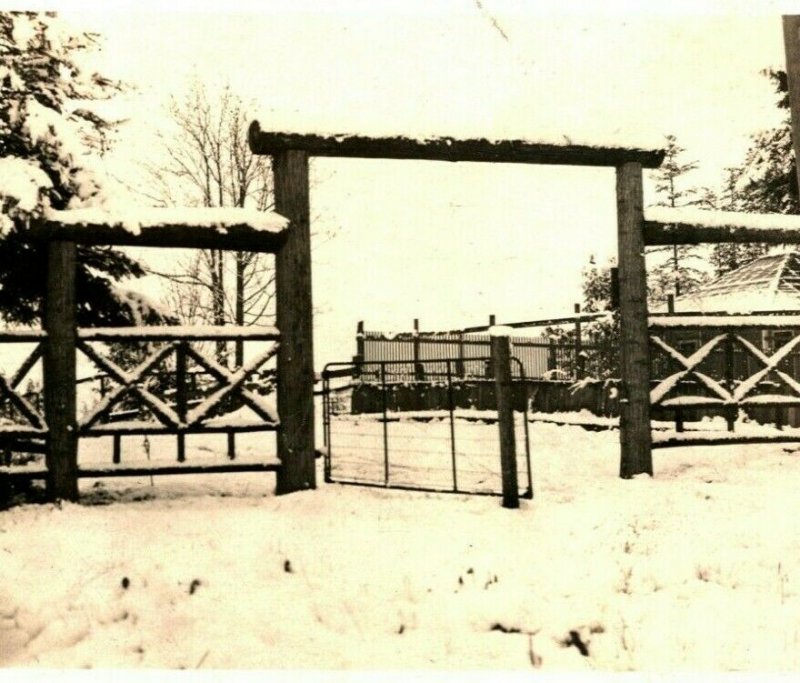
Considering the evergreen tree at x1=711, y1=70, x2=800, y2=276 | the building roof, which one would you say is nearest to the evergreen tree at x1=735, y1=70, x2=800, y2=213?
→ the evergreen tree at x1=711, y1=70, x2=800, y2=276

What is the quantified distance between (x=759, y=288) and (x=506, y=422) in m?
11.2

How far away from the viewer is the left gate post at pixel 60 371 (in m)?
5.37

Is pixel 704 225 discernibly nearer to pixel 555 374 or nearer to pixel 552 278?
pixel 555 374

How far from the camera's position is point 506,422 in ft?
17.6

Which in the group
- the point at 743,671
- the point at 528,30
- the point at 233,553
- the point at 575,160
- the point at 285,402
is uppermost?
the point at 528,30

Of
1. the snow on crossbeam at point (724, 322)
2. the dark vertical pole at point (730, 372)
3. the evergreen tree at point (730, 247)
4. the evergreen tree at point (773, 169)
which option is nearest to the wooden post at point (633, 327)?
the snow on crossbeam at point (724, 322)

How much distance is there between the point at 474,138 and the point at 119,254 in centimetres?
355

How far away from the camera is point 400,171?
705 inches

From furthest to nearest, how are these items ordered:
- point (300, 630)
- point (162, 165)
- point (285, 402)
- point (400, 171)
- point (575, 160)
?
point (400, 171), point (162, 165), point (575, 160), point (285, 402), point (300, 630)

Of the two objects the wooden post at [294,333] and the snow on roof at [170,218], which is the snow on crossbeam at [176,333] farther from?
the snow on roof at [170,218]

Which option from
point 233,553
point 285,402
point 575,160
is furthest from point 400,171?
point 233,553

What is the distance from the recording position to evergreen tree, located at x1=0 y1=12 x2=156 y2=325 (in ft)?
16.5

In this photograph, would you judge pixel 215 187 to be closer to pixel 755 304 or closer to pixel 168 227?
pixel 168 227

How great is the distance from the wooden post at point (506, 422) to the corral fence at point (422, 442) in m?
0.08
